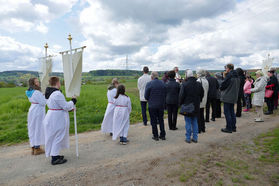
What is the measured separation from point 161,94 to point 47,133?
12.1 ft

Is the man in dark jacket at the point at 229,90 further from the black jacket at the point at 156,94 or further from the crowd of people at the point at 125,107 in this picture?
the black jacket at the point at 156,94

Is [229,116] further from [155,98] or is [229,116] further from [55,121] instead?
[55,121]

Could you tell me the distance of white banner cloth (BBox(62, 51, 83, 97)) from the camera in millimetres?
5082

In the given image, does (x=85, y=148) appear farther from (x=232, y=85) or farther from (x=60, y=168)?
(x=232, y=85)

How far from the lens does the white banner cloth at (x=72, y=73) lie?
5082 mm

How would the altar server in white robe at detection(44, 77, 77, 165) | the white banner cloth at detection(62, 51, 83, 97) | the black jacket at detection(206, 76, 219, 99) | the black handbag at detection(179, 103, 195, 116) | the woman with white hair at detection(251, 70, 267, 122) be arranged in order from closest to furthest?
the altar server in white robe at detection(44, 77, 77, 165) → the white banner cloth at detection(62, 51, 83, 97) → the black handbag at detection(179, 103, 195, 116) → the woman with white hair at detection(251, 70, 267, 122) → the black jacket at detection(206, 76, 219, 99)

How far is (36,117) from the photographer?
5.58 metres

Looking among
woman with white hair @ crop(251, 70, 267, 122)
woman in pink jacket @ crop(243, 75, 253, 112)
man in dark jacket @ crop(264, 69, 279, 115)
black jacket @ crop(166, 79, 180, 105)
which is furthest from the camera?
woman in pink jacket @ crop(243, 75, 253, 112)

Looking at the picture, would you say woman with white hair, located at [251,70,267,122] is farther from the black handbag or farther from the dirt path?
the black handbag

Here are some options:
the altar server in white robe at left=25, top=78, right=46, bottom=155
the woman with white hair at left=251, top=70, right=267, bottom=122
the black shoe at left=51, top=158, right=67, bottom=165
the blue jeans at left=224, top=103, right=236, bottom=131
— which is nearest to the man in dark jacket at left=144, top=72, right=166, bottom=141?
the blue jeans at left=224, top=103, right=236, bottom=131

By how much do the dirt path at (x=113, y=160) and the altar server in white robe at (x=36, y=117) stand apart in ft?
1.24

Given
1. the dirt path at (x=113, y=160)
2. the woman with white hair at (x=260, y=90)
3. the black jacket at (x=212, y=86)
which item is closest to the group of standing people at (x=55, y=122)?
the dirt path at (x=113, y=160)

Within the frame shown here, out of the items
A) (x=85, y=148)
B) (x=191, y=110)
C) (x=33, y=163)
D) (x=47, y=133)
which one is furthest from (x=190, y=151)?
(x=33, y=163)

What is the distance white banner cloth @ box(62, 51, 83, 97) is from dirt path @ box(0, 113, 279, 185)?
192 centimetres
